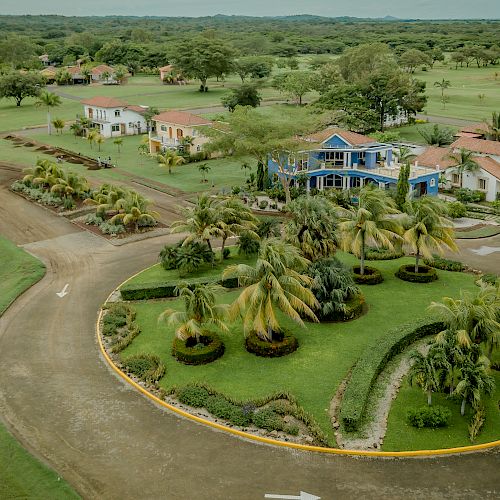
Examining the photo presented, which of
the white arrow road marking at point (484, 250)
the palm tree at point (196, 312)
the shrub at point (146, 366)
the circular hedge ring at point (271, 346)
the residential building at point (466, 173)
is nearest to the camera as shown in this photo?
the shrub at point (146, 366)

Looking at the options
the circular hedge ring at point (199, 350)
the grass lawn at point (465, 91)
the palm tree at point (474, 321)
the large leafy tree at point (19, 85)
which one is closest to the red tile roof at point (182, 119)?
the grass lawn at point (465, 91)

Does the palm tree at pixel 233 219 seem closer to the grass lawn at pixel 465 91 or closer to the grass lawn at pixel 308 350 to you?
the grass lawn at pixel 308 350

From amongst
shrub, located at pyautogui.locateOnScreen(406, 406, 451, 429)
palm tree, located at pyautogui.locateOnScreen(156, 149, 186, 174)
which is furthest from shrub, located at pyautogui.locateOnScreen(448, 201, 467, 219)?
palm tree, located at pyautogui.locateOnScreen(156, 149, 186, 174)

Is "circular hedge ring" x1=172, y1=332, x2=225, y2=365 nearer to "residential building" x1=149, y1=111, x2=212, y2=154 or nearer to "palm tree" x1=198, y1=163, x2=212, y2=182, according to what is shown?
"palm tree" x1=198, y1=163, x2=212, y2=182

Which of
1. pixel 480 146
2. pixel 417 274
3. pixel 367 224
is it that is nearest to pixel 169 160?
pixel 480 146

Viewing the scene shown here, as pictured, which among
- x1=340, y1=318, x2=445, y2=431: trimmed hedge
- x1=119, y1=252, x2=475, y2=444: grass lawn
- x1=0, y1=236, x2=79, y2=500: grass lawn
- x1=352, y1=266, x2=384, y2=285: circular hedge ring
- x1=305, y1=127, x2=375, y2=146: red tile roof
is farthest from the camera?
x1=305, y1=127, x2=375, y2=146: red tile roof

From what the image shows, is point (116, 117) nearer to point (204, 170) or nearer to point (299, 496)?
point (204, 170)

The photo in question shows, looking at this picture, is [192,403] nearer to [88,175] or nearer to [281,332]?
[281,332]
